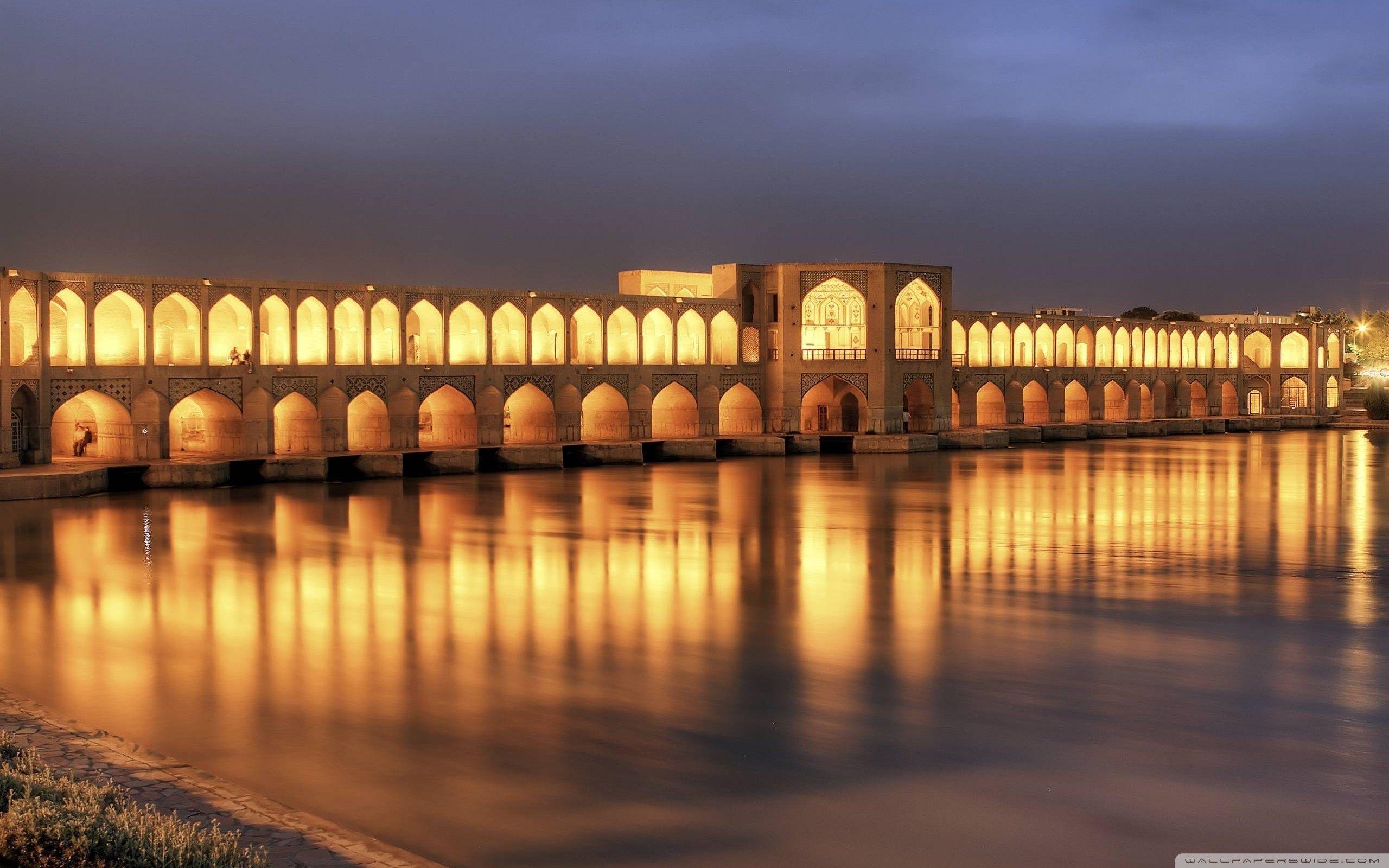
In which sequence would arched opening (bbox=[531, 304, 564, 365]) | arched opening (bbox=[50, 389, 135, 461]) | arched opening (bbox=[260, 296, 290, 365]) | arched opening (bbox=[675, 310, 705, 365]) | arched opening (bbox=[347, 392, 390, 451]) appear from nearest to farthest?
arched opening (bbox=[50, 389, 135, 461])
arched opening (bbox=[260, 296, 290, 365])
arched opening (bbox=[347, 392, 390, 451])
arched opening (bbox=[531, 304, 564, 365])
arched opening (bbox=[675, 310, 705, 365])

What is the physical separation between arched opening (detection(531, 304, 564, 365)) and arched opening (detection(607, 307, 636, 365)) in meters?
1.20

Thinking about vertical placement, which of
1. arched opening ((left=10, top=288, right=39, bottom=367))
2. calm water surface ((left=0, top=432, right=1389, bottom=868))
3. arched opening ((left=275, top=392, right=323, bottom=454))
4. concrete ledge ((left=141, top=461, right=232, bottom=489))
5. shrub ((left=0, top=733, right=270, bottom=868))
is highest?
arched opening ((left=10, top=288, right=39, bottom=367))

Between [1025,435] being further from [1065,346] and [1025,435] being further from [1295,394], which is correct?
[1295,394]

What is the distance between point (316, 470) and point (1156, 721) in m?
16.1

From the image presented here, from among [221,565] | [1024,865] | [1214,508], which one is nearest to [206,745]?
[1024,865]

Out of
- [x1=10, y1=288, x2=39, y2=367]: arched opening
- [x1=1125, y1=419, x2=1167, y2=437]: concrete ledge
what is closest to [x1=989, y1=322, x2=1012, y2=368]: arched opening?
[x1=1125, y1=419, x2=1167, y2=437]: concrete ledge

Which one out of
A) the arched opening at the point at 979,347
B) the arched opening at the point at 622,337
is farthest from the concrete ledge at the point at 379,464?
the arched opening at the point at 979,347

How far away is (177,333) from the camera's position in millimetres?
22500

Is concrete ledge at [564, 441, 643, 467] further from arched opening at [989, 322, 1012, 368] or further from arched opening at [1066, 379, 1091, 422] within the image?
arched opening at [1066, 379, 1091, 422]

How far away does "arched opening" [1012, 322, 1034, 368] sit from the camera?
35.8 meters

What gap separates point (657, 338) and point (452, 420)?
Answer: 5.50 meters

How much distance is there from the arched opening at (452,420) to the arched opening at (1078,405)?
64.1ft

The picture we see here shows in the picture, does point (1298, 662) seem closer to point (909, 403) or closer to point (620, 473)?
point (620, 473)

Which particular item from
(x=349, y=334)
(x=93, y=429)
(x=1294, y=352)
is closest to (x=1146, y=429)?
(x=1294, y=352)
